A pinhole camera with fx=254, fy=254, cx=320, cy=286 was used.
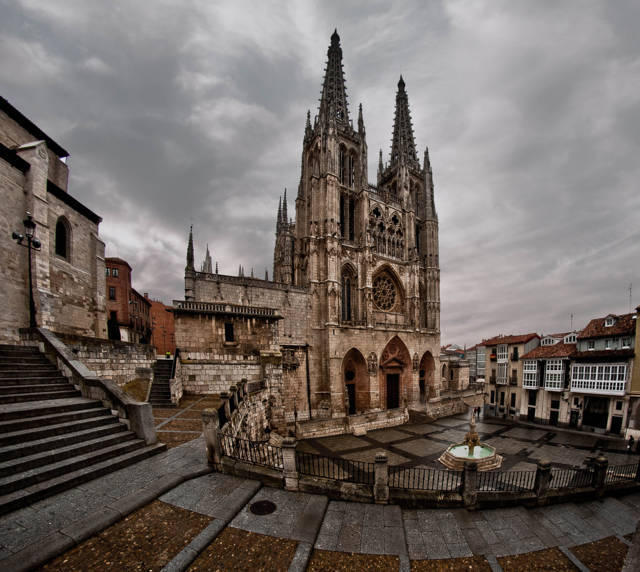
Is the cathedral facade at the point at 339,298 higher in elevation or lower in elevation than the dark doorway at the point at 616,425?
higher

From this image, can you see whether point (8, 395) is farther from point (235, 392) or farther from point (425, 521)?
point (425, 521)

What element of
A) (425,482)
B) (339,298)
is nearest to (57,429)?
(425,482)

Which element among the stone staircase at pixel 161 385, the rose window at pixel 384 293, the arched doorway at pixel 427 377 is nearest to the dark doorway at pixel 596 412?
the arched doorway at pixel 427 377

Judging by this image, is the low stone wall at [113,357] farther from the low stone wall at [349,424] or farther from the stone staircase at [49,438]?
the low stone wall at [349,424]

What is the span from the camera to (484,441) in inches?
771

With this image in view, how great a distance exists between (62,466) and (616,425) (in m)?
33.6

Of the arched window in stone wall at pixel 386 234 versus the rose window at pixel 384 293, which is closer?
the arched window in stone wall at pixel 386 234

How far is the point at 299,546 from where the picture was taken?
13.6 ft

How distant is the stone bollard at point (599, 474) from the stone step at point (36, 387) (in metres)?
16.5

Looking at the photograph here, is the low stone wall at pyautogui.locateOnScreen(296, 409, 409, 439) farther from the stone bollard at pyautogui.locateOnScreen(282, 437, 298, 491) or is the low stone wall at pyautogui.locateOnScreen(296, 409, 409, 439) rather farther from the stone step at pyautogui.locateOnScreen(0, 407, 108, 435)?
the stone step at pyautogui.locateOnScreen(0, 407, 108, 435)

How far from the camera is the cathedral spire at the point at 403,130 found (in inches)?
1409

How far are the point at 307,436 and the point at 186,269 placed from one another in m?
15.3

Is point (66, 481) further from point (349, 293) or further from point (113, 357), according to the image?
point (349, 293)

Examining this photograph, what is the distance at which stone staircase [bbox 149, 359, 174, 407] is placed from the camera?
38.8 ft
